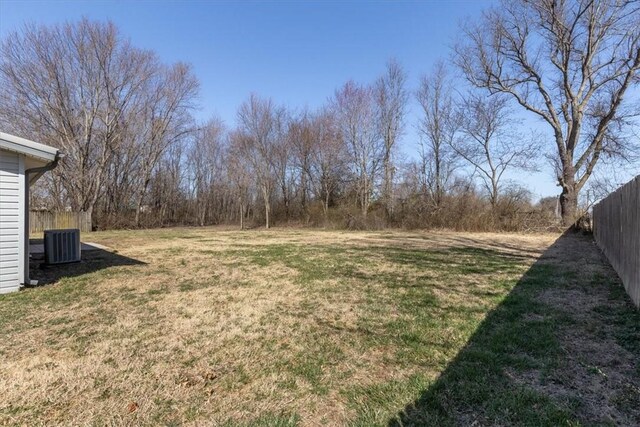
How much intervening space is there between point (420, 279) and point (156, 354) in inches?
178

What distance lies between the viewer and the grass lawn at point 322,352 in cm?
226

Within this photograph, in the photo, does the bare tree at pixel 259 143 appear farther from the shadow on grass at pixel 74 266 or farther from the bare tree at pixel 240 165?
the shadow on grass at pixel 74 266

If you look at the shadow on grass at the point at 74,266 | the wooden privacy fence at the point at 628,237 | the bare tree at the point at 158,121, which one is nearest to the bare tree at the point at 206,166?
the bare tree at the point at 158,121

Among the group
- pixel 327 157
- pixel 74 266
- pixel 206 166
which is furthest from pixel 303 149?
pixel 74 266

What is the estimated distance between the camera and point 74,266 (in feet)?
25.5

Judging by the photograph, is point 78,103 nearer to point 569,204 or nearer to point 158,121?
point 158,121

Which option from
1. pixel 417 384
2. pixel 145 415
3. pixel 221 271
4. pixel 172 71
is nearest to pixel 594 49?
pixel 221 271

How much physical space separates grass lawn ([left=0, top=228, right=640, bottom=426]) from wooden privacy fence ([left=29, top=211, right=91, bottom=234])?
695 inches

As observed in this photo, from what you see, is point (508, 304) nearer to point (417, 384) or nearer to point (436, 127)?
point (417, 384)

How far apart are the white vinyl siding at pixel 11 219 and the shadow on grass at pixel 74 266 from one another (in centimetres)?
53

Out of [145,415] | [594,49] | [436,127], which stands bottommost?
[145,415]

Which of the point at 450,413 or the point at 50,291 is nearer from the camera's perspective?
the point at 450,413

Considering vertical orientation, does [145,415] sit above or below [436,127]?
below

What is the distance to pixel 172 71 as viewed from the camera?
28.8 meters
